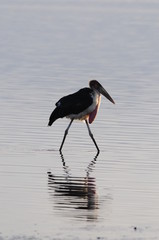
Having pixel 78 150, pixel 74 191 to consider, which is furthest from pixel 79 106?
pixel 74 191

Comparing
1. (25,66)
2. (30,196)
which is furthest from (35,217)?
(25,66)

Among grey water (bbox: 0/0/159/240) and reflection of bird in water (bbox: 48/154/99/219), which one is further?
reflection of bird in water (bbox: 48/154/99/219)

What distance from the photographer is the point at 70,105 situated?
18969 mm

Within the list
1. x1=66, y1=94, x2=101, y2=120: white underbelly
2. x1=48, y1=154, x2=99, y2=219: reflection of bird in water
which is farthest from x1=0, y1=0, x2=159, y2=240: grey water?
x1=66, y1=94, x2=101, y2=120: white underbelly

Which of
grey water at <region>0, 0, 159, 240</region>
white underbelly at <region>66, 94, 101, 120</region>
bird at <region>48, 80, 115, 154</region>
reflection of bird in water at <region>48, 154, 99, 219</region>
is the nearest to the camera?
grey water at <region>0, 0, 159, 240</region>

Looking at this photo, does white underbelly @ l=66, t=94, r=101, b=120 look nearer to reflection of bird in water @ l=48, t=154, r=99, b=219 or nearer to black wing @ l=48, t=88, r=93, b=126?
black wing @ l=48, t=88, r=93, b=126

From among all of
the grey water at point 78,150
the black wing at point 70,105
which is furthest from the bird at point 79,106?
the grey water at point 78,150

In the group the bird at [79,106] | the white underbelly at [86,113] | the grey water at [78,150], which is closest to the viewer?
the grey water at [78,150]

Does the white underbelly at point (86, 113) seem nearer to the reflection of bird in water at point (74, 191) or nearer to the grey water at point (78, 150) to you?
the grey water at point (78, 150)

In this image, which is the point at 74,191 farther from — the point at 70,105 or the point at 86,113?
the point at 86,113

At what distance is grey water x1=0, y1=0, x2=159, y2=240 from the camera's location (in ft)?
40.6

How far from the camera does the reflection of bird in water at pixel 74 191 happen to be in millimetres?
13383

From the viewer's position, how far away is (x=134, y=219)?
1258cm

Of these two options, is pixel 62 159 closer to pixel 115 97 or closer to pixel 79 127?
pixel 79 127
